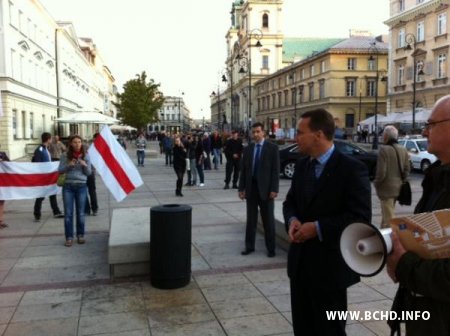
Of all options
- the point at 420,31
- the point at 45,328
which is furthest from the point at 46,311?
the point at 420,31

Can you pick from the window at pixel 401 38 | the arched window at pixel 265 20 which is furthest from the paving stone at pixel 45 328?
the arched window at pixel 265 20

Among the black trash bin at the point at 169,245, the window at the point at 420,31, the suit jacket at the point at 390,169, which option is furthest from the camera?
the window at the point at 420,31

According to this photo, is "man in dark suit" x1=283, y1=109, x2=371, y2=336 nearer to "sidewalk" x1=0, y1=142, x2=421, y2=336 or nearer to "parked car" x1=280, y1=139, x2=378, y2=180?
"sidewalk" x1=0, y1=142, x2=421, y2=336

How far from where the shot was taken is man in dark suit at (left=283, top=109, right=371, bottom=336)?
10.3ft

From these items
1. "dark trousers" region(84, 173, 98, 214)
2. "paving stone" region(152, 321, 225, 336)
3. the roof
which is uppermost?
the roof

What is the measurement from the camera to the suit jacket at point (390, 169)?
7645mm

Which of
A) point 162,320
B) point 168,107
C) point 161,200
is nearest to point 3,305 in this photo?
point 162,320

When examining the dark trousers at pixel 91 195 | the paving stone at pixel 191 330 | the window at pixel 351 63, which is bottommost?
the paving stone at pixel 191 330

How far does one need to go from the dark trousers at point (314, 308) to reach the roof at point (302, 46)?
366 ft

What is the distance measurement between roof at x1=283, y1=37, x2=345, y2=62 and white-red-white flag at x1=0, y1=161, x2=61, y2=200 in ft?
346

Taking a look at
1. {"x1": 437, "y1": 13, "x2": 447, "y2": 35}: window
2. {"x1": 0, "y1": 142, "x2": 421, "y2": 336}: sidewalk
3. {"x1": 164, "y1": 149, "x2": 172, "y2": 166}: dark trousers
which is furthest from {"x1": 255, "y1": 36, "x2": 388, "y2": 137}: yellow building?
{"x1": 0, "y1": 142, "x2": 421, "y2": 336}: sidewalk

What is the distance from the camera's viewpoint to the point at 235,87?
117000 millimetres

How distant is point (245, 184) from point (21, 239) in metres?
4.25

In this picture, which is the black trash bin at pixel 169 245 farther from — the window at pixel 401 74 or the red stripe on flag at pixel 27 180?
the window at pixel 401 74
